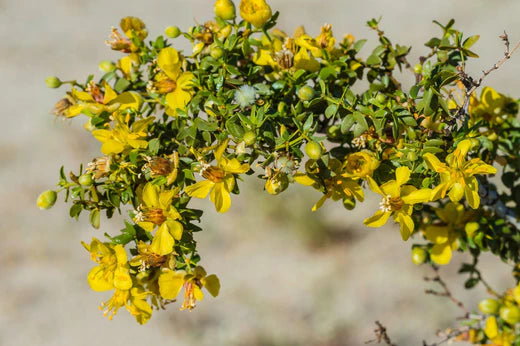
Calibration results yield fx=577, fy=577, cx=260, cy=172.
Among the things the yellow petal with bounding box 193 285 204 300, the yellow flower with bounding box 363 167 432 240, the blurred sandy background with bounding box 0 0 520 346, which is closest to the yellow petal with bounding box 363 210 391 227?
the yellow flower with bounding box 363 167 432 240

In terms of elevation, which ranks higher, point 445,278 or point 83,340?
point 83,340

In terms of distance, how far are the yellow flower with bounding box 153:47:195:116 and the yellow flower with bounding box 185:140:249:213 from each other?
19cm

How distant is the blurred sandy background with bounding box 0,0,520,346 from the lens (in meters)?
4.27

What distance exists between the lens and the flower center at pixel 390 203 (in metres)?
1.25

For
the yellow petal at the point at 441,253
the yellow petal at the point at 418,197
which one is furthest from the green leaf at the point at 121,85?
the yellow petal at the point at 441,253

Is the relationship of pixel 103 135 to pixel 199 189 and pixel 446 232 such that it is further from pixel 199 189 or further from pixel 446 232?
pixel 446 232

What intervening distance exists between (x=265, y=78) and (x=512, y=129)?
718mm

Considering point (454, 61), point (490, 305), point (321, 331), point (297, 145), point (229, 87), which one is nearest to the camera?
point (297, 145)

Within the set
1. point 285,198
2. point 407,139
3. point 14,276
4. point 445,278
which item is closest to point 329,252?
point 285,198

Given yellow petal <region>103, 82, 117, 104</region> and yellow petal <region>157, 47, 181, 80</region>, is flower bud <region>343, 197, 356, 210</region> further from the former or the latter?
yellow petal <region>103, 82, 117, 104</region>

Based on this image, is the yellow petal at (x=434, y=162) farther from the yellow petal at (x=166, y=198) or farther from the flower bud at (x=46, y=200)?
the flower bud at (x=46, y=200)

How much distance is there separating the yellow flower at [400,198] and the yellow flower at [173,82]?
0.46 meters

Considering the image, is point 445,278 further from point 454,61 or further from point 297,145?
point 297,145

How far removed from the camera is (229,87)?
1314 mm
